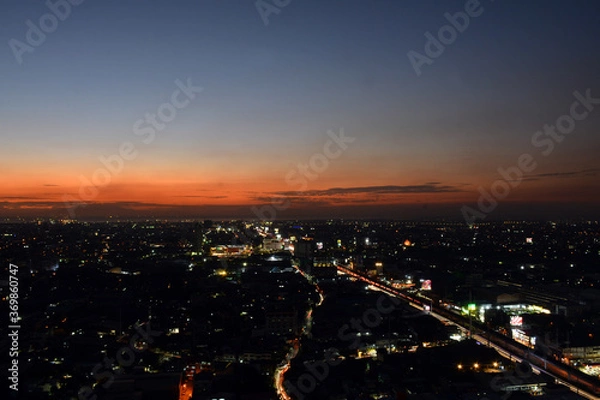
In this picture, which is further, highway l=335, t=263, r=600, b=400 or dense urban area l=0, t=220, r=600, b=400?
highway l=335, t=263, r=600, b=400

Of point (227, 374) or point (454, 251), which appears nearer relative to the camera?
point (227, 374)

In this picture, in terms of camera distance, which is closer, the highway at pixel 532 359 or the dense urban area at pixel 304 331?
the dense urban area at pixel 304 331

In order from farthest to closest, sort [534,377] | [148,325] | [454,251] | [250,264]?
[454,251] → [250,264] → [148,325] → [534,377]

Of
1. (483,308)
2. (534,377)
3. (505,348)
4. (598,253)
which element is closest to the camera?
(534,377)

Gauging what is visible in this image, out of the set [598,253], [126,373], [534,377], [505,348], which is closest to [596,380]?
[534,377]

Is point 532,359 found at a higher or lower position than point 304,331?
higher

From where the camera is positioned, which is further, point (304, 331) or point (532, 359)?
point (304, 331)

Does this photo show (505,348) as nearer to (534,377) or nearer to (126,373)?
(534,377)
